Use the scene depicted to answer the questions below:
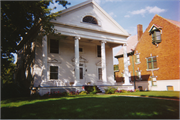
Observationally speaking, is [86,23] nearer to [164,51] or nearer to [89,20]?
[89,20]

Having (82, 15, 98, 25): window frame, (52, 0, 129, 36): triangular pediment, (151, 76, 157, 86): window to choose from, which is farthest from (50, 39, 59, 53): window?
(151, 76, 157, 86): window

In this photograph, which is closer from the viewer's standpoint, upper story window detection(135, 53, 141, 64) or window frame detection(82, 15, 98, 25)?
window frame detection(82, 15, 98, 25)

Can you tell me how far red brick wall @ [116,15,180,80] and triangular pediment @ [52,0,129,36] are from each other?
20.2 feet

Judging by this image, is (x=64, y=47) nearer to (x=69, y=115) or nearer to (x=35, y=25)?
(x=35, y=25)

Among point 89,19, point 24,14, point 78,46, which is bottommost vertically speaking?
point 78,46

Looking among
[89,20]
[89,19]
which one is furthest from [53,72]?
[89,19]

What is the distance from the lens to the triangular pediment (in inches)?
728

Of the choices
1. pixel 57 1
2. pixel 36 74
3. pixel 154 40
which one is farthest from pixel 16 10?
pixel 154 40

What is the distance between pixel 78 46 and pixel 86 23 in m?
3.32

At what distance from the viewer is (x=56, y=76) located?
2069 centimetres

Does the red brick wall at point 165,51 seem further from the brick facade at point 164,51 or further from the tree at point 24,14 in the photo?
the tree at point 24,14

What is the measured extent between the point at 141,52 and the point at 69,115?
2431 cm

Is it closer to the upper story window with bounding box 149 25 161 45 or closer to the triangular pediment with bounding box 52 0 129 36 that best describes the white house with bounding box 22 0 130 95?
the triangular pediment with bounding box 52 0 129 36

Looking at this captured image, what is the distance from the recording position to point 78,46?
62.1 feet
